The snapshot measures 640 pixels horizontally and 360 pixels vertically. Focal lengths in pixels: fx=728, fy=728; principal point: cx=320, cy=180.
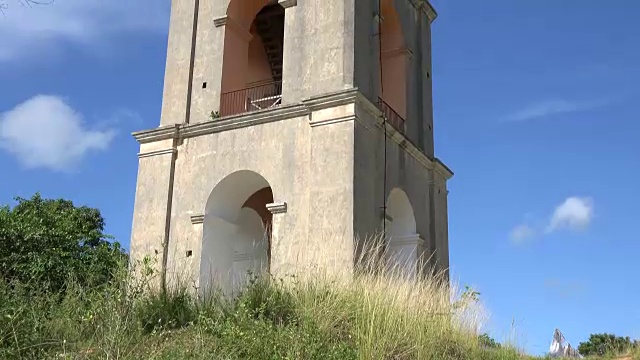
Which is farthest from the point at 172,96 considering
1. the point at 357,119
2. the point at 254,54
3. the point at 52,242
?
the point at 52,242

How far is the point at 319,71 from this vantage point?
1388 cm

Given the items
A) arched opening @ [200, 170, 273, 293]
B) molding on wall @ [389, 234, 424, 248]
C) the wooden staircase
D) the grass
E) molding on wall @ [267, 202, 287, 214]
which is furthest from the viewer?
the wooden staircase

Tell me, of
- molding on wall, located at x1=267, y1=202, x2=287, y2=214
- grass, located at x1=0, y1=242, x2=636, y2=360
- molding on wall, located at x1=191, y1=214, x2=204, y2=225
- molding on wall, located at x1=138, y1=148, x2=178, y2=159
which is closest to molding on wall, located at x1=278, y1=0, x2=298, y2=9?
molding on wall, located at x1=138, y1=148, x2=178, y2=159

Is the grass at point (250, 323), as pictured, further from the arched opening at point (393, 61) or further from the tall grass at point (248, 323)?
the arched opening at point (393, 61)

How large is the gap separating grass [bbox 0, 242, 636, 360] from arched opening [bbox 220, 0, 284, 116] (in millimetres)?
5857

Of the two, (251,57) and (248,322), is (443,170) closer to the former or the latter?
(251,57)

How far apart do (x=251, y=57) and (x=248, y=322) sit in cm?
1061

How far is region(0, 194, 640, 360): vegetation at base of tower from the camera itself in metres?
7.37

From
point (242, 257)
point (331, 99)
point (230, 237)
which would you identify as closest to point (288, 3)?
point (331, 99)

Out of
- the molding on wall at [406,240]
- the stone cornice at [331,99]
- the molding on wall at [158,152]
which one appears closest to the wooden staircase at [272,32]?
the molding on wall at [158,152]

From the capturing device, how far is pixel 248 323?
26.9ft

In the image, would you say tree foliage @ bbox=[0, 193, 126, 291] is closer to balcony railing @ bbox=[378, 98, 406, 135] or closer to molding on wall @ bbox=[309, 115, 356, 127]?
molding on wall @ bbox=[309, 115, 356, 127]

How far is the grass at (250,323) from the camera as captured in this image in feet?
24.1

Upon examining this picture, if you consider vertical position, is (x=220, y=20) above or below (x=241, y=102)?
above
